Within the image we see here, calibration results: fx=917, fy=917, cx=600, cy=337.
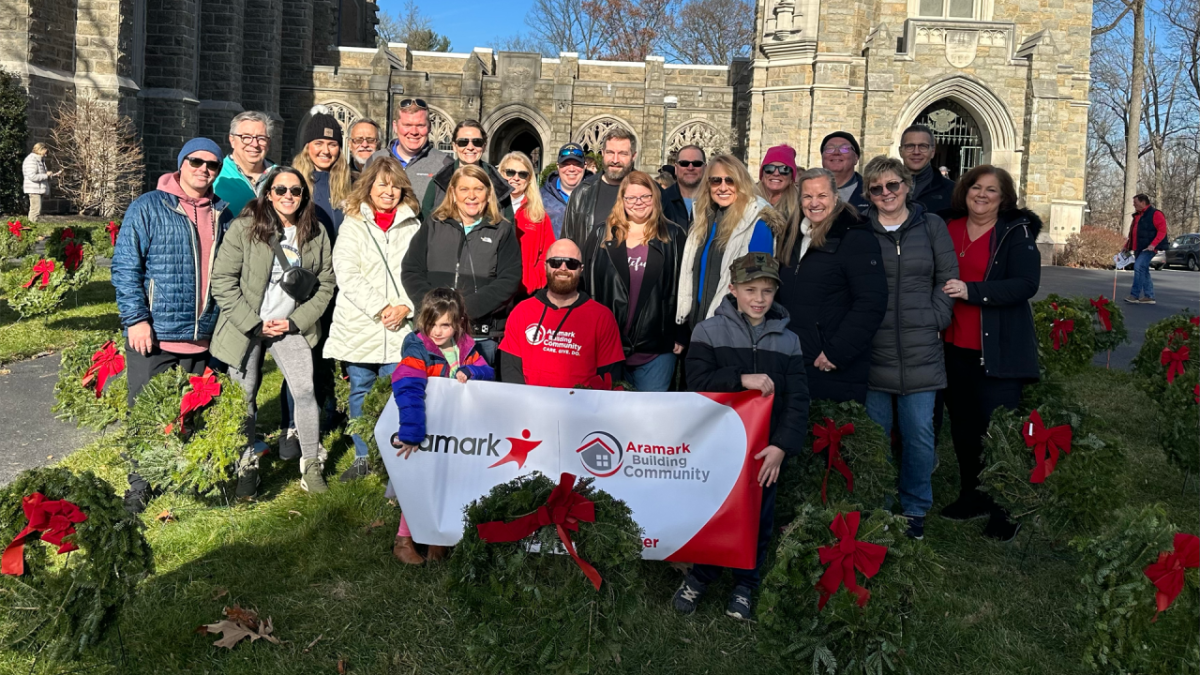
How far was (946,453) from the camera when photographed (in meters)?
6.55

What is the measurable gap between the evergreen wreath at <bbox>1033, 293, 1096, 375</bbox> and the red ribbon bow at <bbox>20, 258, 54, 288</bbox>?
9.24 m

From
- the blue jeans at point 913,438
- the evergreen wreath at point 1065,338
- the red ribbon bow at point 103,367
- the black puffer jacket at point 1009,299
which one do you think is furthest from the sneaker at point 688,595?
the evergreen wreath at point 1065,338

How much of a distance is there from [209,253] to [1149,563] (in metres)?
4.46

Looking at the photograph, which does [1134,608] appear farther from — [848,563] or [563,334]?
[563,334]

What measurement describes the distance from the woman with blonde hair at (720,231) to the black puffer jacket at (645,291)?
3.6 inches

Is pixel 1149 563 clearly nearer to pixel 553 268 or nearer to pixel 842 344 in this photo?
pixel 842 344

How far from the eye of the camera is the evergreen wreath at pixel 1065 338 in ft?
27.1

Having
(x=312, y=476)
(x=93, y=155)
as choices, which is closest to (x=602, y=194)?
(x=312, y=476)

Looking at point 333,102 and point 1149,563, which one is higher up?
point 333,102

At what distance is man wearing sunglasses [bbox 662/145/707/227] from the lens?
5.36 metres

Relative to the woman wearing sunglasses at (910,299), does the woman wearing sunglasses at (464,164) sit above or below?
above

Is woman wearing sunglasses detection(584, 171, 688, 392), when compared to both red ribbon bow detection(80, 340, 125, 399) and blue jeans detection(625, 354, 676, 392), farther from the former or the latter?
red ribbon bow detection(80, 340, 125, 399)

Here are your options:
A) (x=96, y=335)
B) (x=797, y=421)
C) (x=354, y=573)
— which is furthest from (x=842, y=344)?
(x=96, y=335)

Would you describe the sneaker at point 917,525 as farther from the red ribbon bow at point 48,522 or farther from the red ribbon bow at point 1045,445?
the red ribbon bow at point 48,522
